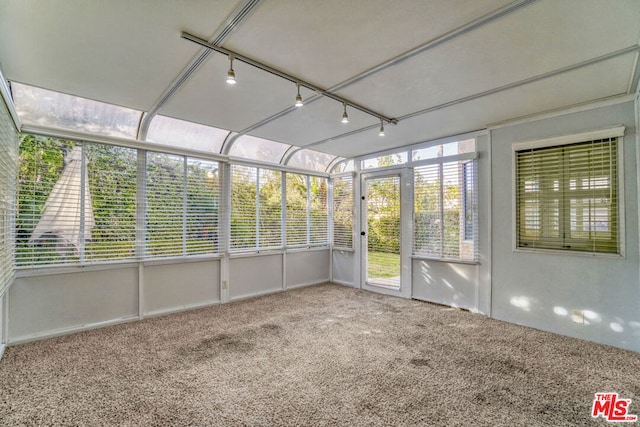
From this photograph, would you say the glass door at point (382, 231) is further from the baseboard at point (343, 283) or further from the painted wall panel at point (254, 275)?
the painted wall panel at point (254, 275)

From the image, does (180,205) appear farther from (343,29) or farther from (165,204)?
(343,29)

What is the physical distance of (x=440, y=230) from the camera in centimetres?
422

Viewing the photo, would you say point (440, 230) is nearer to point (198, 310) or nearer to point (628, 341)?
point (628, 341)

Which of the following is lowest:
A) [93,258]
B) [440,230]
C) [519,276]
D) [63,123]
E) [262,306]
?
[262,306]

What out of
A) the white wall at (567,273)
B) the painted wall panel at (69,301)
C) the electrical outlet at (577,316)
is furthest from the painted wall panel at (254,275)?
the electrical outlet at (577,316)

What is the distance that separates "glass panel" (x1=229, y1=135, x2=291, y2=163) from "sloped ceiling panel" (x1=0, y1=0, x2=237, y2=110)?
1.78 m

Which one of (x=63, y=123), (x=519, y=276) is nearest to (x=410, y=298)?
(x=519, y=276)

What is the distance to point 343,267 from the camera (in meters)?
5.64

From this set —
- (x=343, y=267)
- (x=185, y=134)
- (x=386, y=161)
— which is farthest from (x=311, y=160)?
(x=185, y=134)

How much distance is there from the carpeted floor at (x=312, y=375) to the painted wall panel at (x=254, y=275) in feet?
3.20

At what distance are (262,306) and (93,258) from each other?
7.11 ft

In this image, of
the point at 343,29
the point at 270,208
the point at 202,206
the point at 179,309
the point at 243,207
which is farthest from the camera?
the point at 270,208

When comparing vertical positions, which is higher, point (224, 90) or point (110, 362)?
point (224, 90)

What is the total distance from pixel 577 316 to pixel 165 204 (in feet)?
16.7
